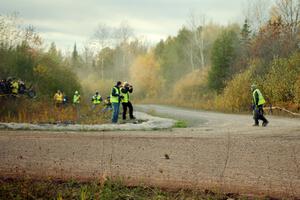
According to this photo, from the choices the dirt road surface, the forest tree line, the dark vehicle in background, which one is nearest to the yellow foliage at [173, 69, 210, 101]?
the forest tree line

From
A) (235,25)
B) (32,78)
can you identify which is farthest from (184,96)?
(32,78)

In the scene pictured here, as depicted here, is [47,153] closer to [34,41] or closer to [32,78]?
[32,78]

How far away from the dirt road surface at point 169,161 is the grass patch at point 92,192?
0.97ft

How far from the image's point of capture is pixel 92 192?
6820 millimetres

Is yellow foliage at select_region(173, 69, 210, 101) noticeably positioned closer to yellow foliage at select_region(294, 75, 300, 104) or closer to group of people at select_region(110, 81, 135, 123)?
yellow foliage at select_region(294, 75, 300, 104)

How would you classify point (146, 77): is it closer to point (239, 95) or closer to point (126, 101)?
point (239, 95)

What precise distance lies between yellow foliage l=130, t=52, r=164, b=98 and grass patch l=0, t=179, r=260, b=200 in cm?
7068

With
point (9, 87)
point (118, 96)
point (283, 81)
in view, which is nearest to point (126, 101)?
point (118, 96)

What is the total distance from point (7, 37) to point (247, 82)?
20.3 m

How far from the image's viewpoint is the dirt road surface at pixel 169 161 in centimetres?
745

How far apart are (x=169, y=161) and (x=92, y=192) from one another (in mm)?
2495

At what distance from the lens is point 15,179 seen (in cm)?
760

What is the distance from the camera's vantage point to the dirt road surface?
7.45 metres

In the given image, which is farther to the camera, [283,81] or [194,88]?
[194,88]
